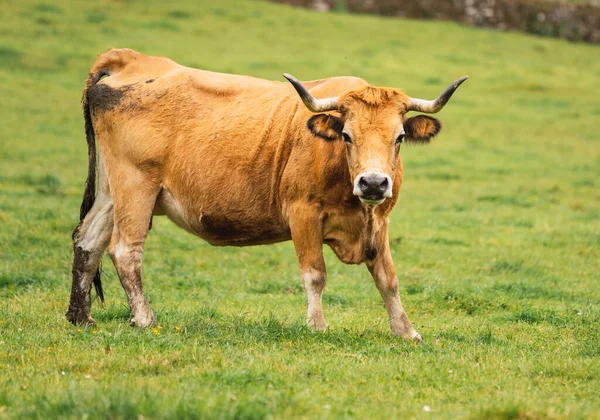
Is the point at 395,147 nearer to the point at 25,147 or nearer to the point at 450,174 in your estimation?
the point at 450,174

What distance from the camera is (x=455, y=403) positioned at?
19.5 ft

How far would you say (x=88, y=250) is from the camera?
8883mm

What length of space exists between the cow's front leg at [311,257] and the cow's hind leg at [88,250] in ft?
7.04

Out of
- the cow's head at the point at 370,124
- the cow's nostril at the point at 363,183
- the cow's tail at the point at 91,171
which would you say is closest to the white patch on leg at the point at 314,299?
the cow's head at the point at 370,124

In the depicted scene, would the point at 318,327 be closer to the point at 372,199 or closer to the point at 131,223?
the point at 372,199

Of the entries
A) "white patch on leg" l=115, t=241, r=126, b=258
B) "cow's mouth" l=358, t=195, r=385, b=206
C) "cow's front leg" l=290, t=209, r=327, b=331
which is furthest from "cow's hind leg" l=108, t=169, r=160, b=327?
"cow's mouth" l=358, t=195, r=385, b=206

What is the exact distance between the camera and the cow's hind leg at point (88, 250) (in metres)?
8.52

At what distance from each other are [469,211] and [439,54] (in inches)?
667

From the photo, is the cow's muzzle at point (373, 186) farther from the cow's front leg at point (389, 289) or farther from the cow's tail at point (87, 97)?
the cow's tail at point (87, 97)

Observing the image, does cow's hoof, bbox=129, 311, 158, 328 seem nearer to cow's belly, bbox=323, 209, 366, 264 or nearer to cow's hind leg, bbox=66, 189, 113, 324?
cow's hind leg, bbox=66, 189, 113, 324

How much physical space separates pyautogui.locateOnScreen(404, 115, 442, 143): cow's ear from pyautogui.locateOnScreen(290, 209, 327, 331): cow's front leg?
1192 mm

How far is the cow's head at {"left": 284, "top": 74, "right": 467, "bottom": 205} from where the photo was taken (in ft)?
25.0

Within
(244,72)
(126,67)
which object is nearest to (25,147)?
(244,72)

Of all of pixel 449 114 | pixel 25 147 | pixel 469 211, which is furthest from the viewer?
pixel 449 114
